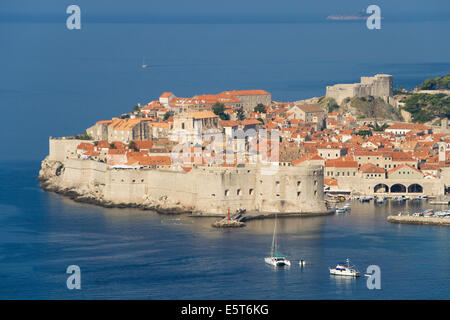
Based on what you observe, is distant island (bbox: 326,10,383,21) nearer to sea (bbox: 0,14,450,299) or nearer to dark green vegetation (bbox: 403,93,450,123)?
sea (bbox: 0,14,450,299)

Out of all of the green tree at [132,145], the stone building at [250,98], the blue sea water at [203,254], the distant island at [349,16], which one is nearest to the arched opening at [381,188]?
the blue sea water at [203,254]

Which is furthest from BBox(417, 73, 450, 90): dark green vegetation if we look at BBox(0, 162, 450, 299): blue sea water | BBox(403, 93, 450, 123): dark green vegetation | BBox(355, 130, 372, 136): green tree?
BBox(0, 162, 450, 299): blue sea water

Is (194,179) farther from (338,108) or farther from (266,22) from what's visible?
(266,22)

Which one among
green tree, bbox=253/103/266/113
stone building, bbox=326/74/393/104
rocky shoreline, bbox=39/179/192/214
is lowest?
rocky shoreline, bbox=39/179/192/214

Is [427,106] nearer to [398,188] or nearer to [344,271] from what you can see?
[398,188]

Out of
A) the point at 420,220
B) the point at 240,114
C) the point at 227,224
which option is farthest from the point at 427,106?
the point at 227,224
